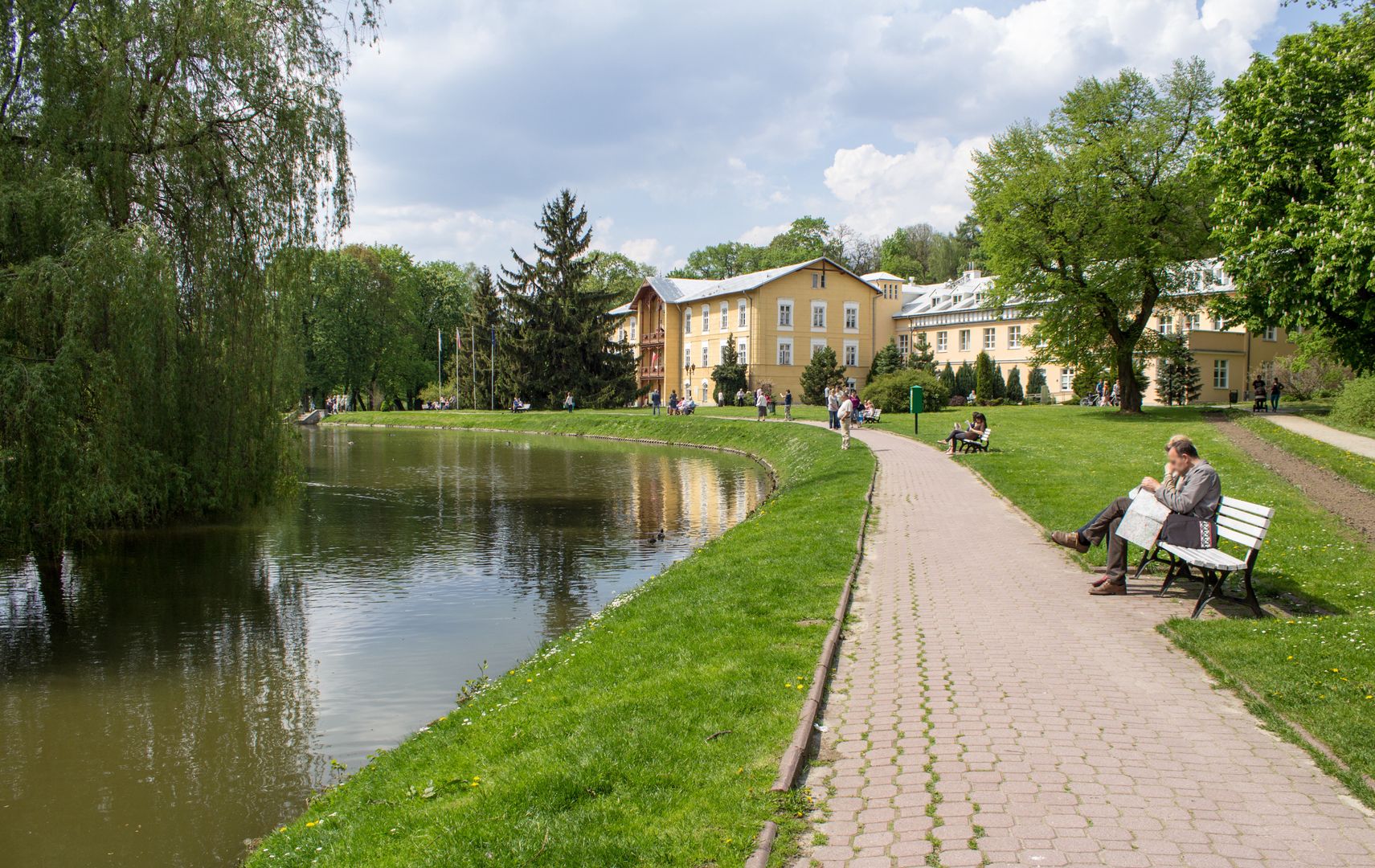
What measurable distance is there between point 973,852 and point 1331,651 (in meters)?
4.33

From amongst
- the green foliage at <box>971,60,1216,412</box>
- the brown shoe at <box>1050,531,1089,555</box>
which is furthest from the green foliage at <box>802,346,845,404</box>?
the brown shoe at <box>1050,531,1089,555</box>

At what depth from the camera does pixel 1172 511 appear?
9.31 m

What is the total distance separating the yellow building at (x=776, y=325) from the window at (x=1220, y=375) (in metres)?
22.7

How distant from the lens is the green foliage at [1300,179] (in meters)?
19.7

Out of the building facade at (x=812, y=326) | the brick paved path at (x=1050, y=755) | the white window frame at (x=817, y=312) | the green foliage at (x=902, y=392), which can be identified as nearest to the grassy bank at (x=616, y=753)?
the brick paved path at (x=1050, y=755)

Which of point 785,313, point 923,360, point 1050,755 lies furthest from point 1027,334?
point 1050,755

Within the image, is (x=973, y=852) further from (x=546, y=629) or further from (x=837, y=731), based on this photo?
(x=546, y=629)

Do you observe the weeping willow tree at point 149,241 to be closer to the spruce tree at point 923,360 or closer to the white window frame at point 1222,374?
the spruce tree at point 923,360

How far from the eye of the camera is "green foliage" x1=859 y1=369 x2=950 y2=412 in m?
45.2

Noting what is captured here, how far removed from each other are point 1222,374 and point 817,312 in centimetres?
2555

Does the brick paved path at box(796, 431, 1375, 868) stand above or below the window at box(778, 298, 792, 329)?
below

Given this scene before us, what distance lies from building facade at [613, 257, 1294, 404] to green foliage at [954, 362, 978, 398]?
5.25 metres

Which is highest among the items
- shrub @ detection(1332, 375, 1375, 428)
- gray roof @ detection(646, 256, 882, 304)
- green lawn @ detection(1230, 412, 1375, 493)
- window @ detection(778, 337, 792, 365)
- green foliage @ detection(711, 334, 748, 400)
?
gray roof @ detection(646, 256, 882, 304)

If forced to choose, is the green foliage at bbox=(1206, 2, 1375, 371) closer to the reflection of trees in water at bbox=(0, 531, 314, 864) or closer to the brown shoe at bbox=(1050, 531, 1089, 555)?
the brown shoe at bbox=(1050, 531, 1089, 555)
